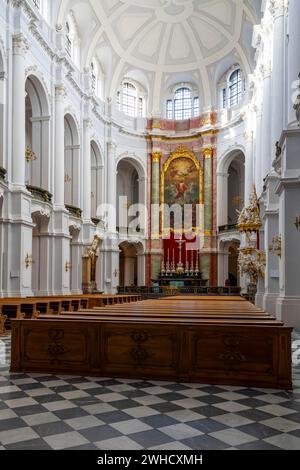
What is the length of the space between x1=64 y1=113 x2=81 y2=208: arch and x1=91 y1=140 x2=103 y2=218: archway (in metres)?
3.42

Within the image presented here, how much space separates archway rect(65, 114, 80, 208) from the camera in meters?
24.1

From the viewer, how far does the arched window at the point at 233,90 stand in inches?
1140

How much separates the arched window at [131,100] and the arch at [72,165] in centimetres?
749

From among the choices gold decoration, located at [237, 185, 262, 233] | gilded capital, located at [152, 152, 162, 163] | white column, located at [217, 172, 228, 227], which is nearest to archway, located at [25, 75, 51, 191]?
gold decoration, located at [237, 185, 262, 233]

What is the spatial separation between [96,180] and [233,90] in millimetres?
10415

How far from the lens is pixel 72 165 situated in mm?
24297

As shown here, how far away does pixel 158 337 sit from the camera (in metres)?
6.02

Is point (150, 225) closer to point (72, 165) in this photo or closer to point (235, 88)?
point (72, 165)

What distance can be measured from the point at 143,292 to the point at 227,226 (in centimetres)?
644

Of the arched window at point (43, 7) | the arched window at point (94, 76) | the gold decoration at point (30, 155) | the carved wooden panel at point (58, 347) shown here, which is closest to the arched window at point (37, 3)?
the arched window at point (43, 7)

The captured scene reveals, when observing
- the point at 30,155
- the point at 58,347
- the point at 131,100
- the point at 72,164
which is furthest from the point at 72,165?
the point at 58,347

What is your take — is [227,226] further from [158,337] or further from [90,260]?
[158,337]

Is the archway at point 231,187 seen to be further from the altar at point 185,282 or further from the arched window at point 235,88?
the altar at point 185,282

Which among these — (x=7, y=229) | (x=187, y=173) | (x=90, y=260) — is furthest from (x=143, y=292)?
(x=7, y=229)
